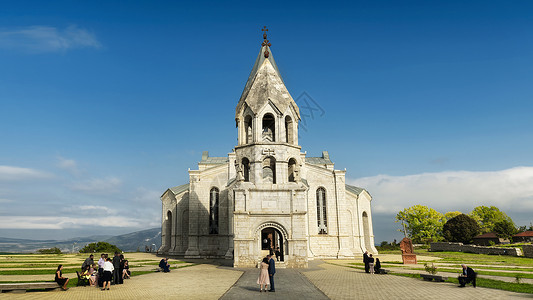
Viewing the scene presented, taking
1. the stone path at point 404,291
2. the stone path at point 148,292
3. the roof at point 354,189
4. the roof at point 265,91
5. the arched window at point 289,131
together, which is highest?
the roof at point 265,91

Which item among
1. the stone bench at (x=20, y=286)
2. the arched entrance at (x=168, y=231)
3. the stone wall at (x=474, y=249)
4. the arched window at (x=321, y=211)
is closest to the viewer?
the stone bench at (x=20, y=286)

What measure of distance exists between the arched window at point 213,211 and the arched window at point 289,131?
1523 cm

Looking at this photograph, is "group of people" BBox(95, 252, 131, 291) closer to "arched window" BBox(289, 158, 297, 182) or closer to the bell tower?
the bell tower

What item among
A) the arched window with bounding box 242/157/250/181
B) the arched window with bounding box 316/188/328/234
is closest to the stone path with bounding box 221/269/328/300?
the arched window with bounding box 242/157/250/181

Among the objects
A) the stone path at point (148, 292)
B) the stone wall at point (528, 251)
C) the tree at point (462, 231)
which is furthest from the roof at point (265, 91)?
the tree at point (462, 231)

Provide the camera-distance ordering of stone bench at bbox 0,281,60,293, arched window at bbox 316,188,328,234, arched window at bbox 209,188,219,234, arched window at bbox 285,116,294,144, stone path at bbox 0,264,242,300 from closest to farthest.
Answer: stone path at bbox 0,264,242,300 → stone bench at bbox 0,281,60,293 → arched window at bbox 285,116,294,144 → arched window at bbox 316,188,328,234 → arched window at bbox 209,188,219,234

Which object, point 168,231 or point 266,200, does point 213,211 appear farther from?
point 266,200

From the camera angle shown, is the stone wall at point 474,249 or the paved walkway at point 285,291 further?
the stone wall at point 474,249

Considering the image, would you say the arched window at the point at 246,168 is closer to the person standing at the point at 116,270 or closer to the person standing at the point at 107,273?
the person standing at the point at 116,270

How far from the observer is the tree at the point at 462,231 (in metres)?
55.6

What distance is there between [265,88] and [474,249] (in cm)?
3393

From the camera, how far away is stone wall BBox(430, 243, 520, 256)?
121 feet

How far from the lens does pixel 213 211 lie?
40.1 metres

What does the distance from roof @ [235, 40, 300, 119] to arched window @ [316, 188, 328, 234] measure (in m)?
13.7
